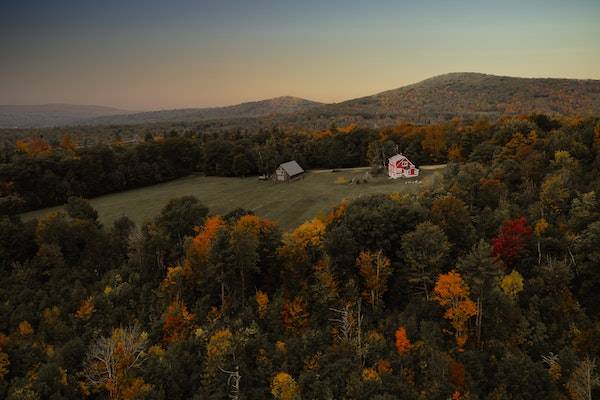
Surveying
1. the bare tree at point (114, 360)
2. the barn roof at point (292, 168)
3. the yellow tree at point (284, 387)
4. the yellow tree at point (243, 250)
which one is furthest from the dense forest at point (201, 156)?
the yellow tree at point (284, 387)

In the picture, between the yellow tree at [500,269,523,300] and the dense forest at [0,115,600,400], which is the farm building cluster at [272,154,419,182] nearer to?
the dense forest at [0,115,600,400]

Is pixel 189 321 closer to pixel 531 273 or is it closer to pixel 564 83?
pixel 531 273

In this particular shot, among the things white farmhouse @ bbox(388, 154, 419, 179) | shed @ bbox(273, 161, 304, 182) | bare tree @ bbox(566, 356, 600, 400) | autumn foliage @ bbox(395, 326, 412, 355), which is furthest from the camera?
shed @ bbox(273, 161, 304, 182)

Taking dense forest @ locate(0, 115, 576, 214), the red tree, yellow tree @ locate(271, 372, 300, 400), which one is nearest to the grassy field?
dense forest @ locate(0, 115, 576, 214)

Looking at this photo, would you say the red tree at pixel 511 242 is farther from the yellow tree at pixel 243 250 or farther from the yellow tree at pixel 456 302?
the yellow tree at pixel 243 250

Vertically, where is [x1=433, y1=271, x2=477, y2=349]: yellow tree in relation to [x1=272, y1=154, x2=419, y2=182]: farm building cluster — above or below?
below

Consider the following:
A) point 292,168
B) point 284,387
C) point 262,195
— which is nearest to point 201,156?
point 292,168

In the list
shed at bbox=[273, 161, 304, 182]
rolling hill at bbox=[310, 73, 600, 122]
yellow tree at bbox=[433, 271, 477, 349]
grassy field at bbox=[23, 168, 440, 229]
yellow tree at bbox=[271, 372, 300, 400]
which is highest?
rolling hill at bbox=[310, 73, 600, 122]
